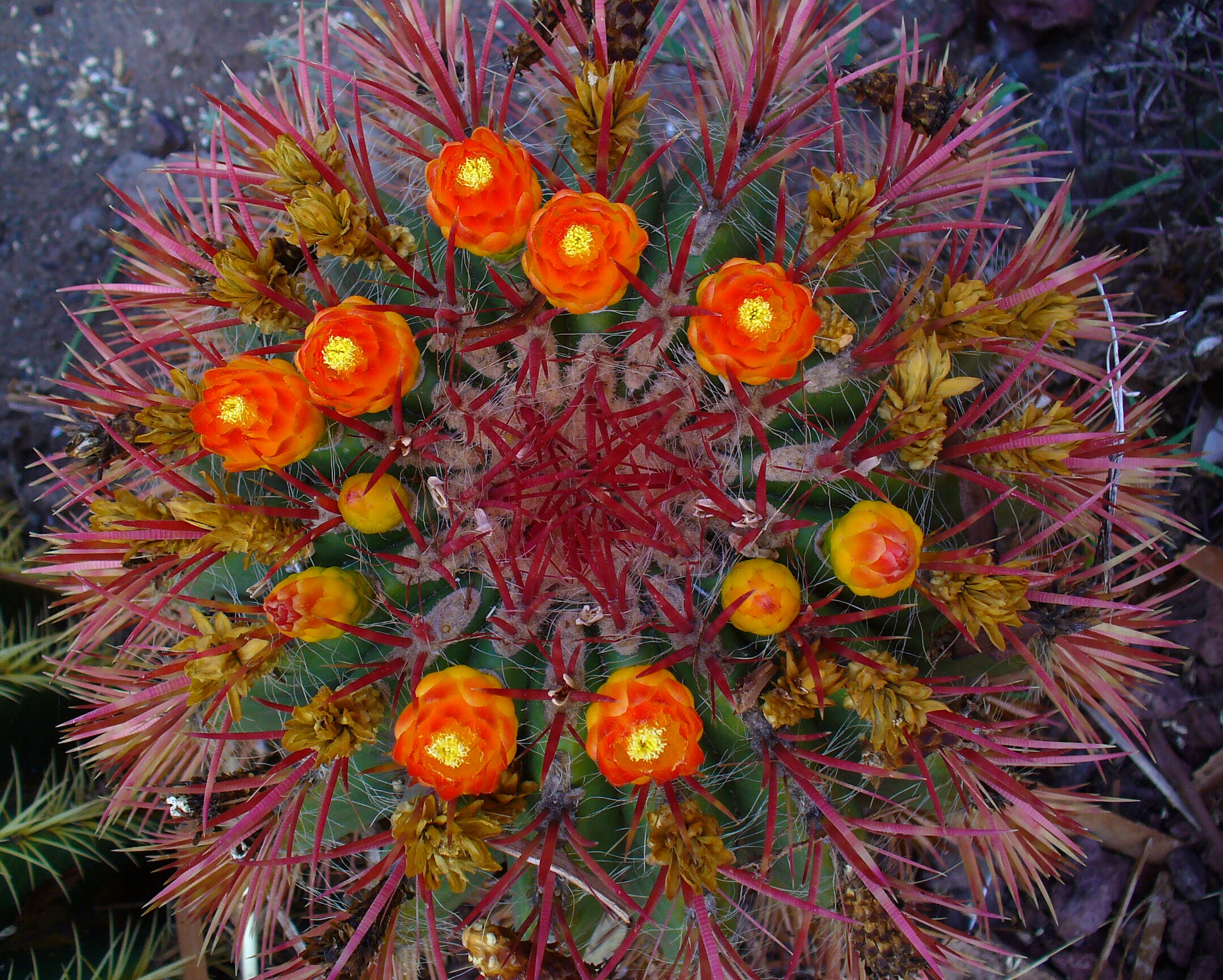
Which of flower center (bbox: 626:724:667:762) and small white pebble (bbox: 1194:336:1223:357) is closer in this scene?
flower center (bbox: 626:724:667:762)

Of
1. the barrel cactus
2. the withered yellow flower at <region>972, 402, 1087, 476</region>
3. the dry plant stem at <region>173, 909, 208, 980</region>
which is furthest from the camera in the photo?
the dry plant stem at <region>173, 909, 208, 980</region>

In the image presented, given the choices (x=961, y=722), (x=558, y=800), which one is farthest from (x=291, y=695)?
(x=961, y=722)

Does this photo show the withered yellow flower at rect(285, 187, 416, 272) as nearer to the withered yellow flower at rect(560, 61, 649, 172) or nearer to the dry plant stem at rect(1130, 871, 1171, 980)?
the withered yellow flower at rect(560, 61, 649, 172)

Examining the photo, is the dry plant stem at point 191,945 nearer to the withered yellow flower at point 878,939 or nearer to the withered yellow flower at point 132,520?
the withered yellow flower at point 132,520

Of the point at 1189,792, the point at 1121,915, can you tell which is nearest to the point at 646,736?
the point at 1121,915

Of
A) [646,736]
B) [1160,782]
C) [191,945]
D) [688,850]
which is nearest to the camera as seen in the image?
[646,736]

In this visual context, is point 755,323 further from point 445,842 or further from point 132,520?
point 132,520

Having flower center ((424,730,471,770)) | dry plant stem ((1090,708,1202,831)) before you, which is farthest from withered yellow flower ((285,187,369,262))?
dry plant stem ((1090,708,1202,831))
